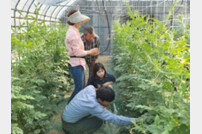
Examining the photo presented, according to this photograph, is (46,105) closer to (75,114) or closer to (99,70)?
(75,114)

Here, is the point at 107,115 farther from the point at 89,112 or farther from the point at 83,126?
the point at 83,126

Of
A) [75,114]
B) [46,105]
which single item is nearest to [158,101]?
[75,114]

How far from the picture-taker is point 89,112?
7.88 feet

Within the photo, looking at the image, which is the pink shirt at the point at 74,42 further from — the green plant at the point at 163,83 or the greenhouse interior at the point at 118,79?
the green plant at the point at 163,83

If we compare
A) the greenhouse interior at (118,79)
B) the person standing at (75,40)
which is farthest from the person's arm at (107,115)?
the person standing at (75,40)

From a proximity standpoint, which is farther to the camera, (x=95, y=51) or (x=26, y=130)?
(x=95, y=51)

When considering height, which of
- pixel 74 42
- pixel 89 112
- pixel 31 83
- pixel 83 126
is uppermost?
pixel 74 42

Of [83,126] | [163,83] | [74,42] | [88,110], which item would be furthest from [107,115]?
[74,42]

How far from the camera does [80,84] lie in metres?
3.28

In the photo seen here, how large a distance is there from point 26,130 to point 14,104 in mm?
626

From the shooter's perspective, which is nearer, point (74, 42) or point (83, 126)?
point (83, 126)

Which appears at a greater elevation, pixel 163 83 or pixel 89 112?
pixel 163 83

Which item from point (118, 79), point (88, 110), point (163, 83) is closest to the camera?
point (163, 83)

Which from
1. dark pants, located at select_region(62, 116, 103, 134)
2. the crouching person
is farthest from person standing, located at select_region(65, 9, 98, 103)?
dark pants, located at select_region(62, 116, 103, 134)
